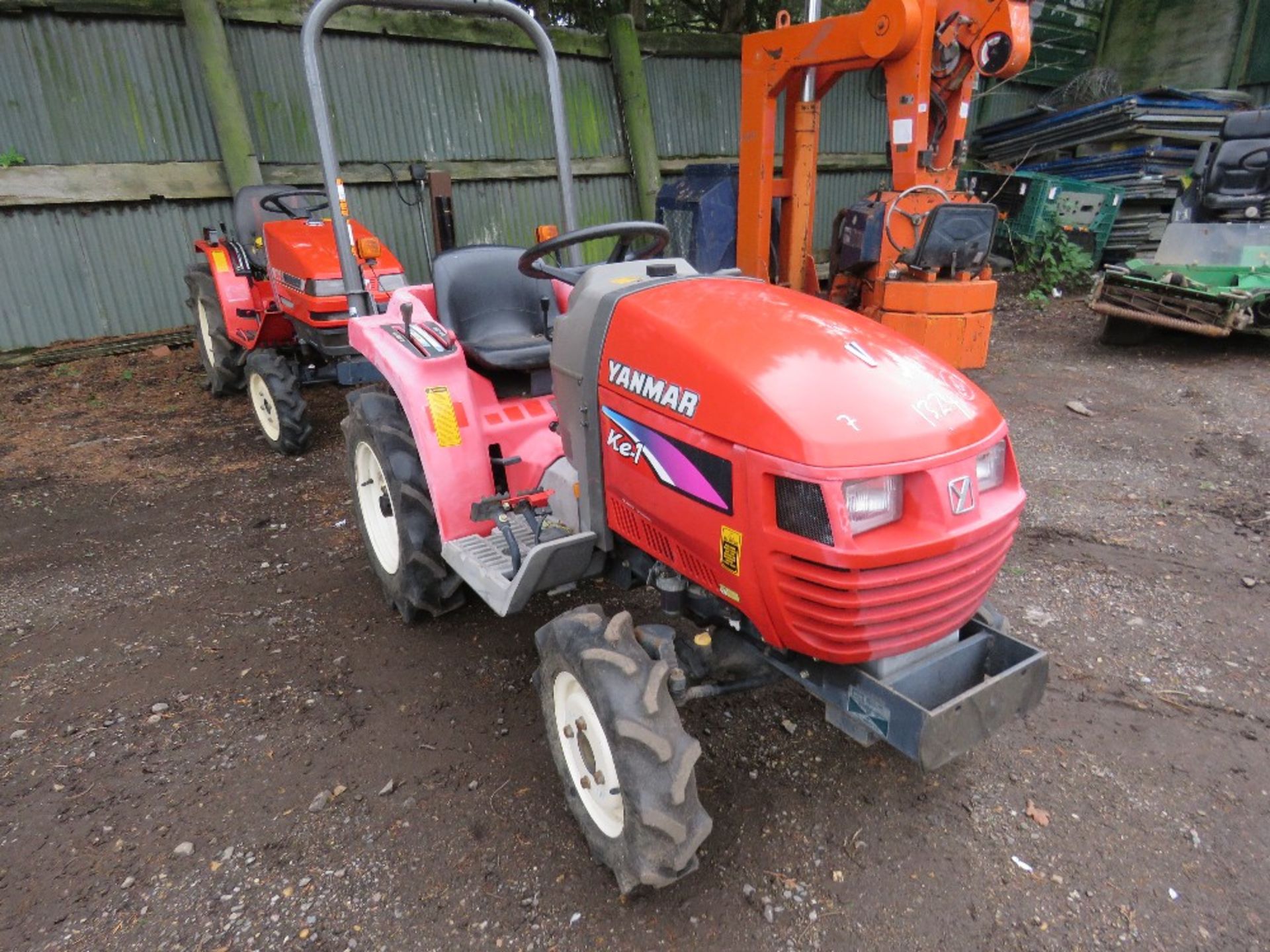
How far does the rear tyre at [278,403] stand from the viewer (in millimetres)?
4473

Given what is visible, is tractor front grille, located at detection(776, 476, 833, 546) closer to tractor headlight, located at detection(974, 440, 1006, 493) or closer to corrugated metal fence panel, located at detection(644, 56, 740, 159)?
tractor headlight, located at detection(974, 440, 1006, 493)

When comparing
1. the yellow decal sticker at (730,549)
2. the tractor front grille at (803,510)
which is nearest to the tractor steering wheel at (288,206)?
the yellow decal sticker at (730,549)

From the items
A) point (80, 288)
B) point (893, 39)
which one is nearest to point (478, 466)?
point (893, 39)

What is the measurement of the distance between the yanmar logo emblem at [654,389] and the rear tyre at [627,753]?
51cm

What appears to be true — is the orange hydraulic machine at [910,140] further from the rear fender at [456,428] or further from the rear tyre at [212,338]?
the rear tyre at [212,338]

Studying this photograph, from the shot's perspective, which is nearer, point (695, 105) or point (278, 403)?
point (278, 403)

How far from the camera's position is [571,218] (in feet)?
10.4

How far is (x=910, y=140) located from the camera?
16.4ft

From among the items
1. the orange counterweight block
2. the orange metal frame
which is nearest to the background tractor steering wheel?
the orange counterweight block

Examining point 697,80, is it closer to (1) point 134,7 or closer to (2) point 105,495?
(1) point 134,7

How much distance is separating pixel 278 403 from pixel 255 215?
169cm

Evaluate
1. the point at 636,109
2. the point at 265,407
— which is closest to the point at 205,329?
the point at 265,407

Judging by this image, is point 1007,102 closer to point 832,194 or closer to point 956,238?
point 832,194

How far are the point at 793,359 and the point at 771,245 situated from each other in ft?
16.3
